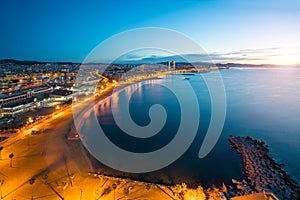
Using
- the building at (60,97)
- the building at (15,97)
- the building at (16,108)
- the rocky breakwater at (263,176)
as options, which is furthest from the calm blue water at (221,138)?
the building at (15,97)

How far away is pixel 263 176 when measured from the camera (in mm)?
4703

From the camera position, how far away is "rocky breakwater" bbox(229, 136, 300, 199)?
4.25 m

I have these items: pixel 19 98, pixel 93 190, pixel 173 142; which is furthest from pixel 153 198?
pixel 19 98

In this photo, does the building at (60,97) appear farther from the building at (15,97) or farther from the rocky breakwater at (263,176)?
the rocky breakwater at (263,176)

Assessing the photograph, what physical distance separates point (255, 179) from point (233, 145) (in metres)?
2.13

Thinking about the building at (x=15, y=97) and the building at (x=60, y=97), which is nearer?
the building at (x=15, y=97)

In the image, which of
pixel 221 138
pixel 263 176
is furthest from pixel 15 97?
pixel 263 176

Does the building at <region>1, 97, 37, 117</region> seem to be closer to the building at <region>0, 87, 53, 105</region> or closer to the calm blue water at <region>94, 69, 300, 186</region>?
the building at <region>0, 87, 53, 105</region>

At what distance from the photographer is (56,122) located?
7.74 m

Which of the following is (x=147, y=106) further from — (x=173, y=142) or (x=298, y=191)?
(x=298, y=191)

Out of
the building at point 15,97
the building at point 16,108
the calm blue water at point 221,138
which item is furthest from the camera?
the building at point 15,97

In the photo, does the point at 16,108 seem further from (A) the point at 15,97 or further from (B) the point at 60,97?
(A) the point at 15,97

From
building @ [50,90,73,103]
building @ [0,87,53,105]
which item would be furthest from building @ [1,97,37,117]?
building @ [0,87,53,105]

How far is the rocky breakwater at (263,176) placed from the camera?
4.25 meters
